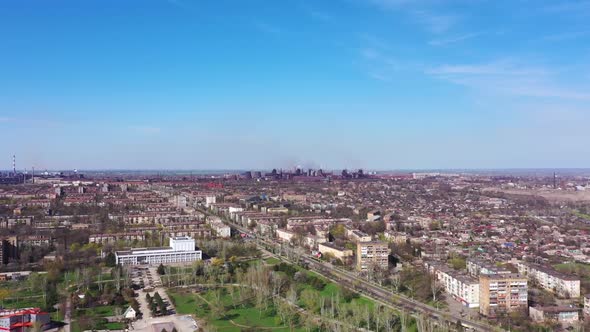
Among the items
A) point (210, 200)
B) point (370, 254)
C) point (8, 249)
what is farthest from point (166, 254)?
point (210, 200)

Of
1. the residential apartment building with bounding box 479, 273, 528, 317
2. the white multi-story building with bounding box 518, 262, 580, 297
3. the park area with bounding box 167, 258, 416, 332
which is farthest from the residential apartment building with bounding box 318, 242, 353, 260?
the residential apartment building with bounding box 479, 273, 528, 317

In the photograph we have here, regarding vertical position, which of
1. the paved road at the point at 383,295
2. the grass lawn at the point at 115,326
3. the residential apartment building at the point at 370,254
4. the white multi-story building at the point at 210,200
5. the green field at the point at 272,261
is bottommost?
the grass lawn at the point at 115,326

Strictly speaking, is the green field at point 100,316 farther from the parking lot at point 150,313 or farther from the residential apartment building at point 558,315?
the residential apartment building at point 558,315

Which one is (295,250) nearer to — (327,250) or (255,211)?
(327,250)

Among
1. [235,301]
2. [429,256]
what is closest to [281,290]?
[235,301]

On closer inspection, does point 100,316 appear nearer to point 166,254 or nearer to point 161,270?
point 161,270

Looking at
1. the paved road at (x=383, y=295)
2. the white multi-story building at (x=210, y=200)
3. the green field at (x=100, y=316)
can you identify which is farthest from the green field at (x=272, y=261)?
the white multi-story building at (x=210, y=200)
